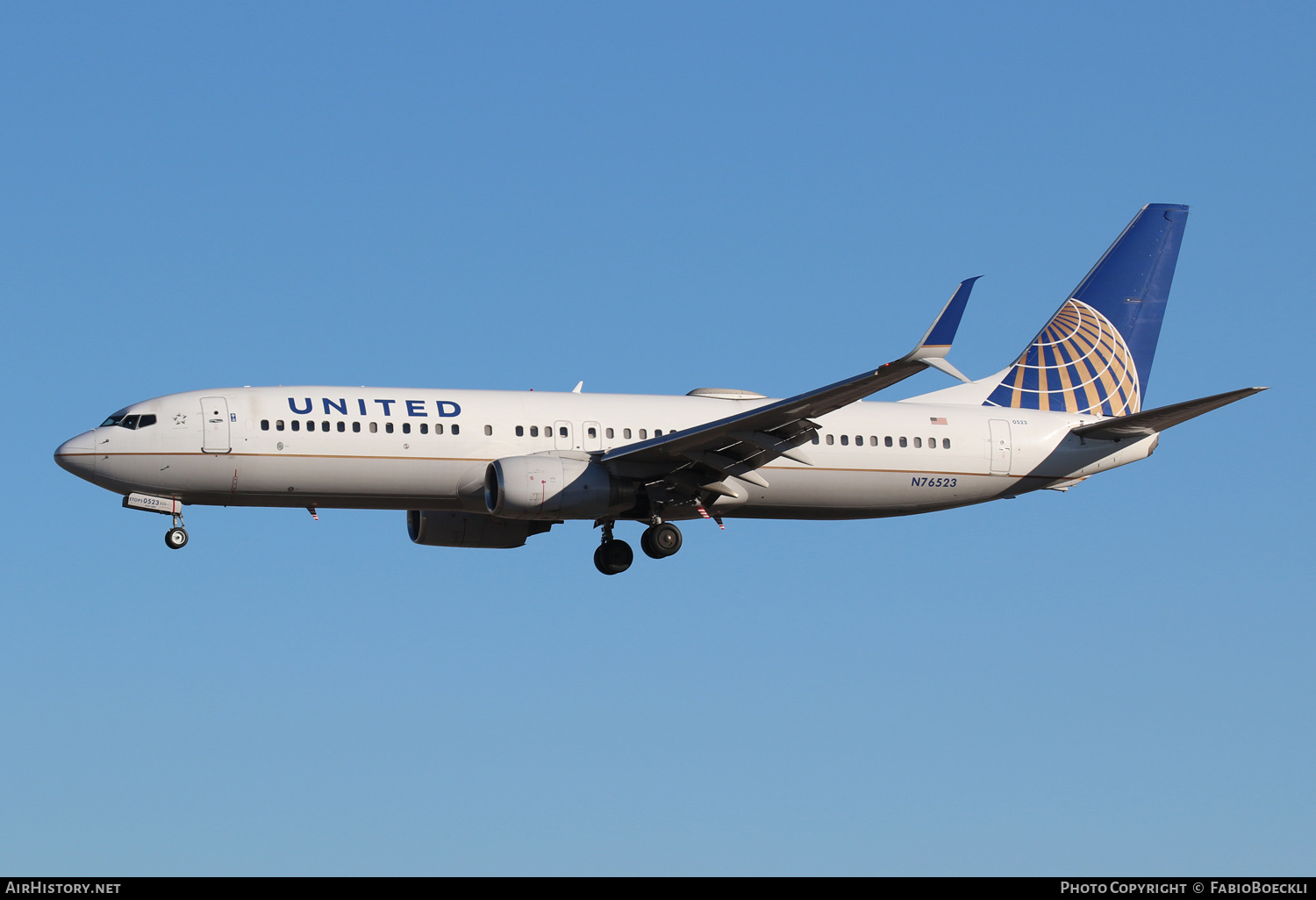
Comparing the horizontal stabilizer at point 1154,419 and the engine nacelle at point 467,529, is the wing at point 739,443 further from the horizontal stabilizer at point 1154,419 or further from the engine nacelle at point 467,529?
the horizontal stabilizer at point 1154,419

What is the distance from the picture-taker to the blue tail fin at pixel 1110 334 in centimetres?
4653

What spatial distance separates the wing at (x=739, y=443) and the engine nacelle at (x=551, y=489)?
0.58 metres

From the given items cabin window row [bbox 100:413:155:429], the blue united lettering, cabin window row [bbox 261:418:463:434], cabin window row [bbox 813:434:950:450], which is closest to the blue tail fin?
cabin window row [bbox 813:434:950:450]

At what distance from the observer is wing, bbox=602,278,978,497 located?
3612 cm

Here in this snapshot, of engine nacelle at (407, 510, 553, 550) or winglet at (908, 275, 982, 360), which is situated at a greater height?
winglet at (908, 275, 982, 360)

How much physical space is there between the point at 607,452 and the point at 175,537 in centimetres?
1039

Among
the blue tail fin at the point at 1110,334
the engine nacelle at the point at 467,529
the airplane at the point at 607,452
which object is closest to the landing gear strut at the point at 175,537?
the airplane at the point at 607,452

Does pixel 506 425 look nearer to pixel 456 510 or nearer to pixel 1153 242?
pixel 456 510

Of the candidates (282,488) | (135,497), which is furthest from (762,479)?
(135,497)

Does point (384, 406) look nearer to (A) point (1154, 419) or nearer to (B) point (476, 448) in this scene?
(B) point (476, 448)

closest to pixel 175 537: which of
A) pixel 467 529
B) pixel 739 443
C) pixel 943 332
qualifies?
pixel 467 529

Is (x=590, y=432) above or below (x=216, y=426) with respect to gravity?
below

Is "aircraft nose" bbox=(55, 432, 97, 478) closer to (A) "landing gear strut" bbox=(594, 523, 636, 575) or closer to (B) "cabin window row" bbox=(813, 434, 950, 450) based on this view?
(A) "landing gear strut" bbox=(594, 523, 636, 575)

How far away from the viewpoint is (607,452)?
39.7 meters
